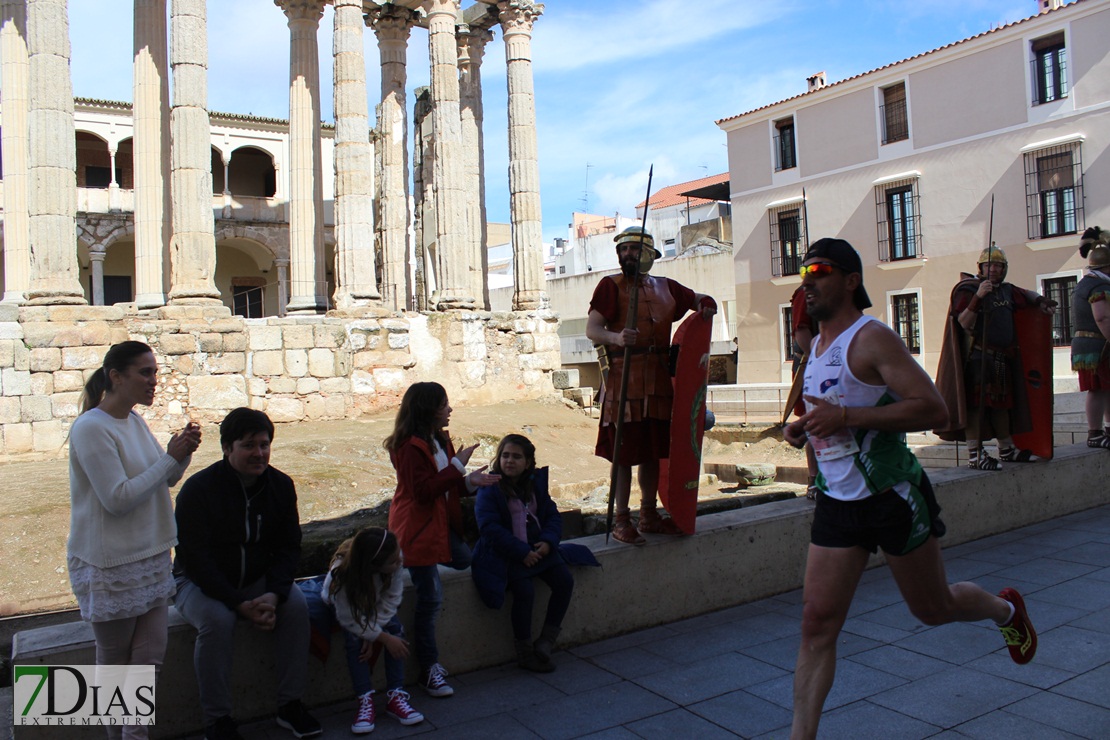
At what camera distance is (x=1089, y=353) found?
23.6 feet

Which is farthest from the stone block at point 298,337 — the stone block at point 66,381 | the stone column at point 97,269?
the stone column at point 97,269

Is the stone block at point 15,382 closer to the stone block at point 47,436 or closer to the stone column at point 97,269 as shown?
the stone block at point 47,436

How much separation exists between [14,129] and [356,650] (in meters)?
13.9

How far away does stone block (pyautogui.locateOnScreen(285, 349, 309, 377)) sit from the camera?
13945mm

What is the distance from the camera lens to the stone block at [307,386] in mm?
14018

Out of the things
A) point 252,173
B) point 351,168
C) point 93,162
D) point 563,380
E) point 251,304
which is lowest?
point 563,380

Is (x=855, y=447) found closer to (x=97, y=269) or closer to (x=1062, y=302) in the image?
(x=1062, y=302)

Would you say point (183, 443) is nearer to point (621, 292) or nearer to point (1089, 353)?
point (621, 292)

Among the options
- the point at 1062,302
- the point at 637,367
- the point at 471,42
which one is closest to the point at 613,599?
the point at 637,367

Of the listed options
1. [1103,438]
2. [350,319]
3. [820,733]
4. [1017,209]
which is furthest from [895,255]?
[820,733]

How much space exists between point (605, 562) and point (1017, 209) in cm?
2110

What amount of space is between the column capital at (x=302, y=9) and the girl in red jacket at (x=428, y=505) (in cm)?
1391

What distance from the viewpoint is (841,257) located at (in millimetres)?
2932

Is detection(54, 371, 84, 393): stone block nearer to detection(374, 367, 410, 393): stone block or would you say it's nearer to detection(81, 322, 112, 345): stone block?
detection(81, 322, 112, 345): stone block
